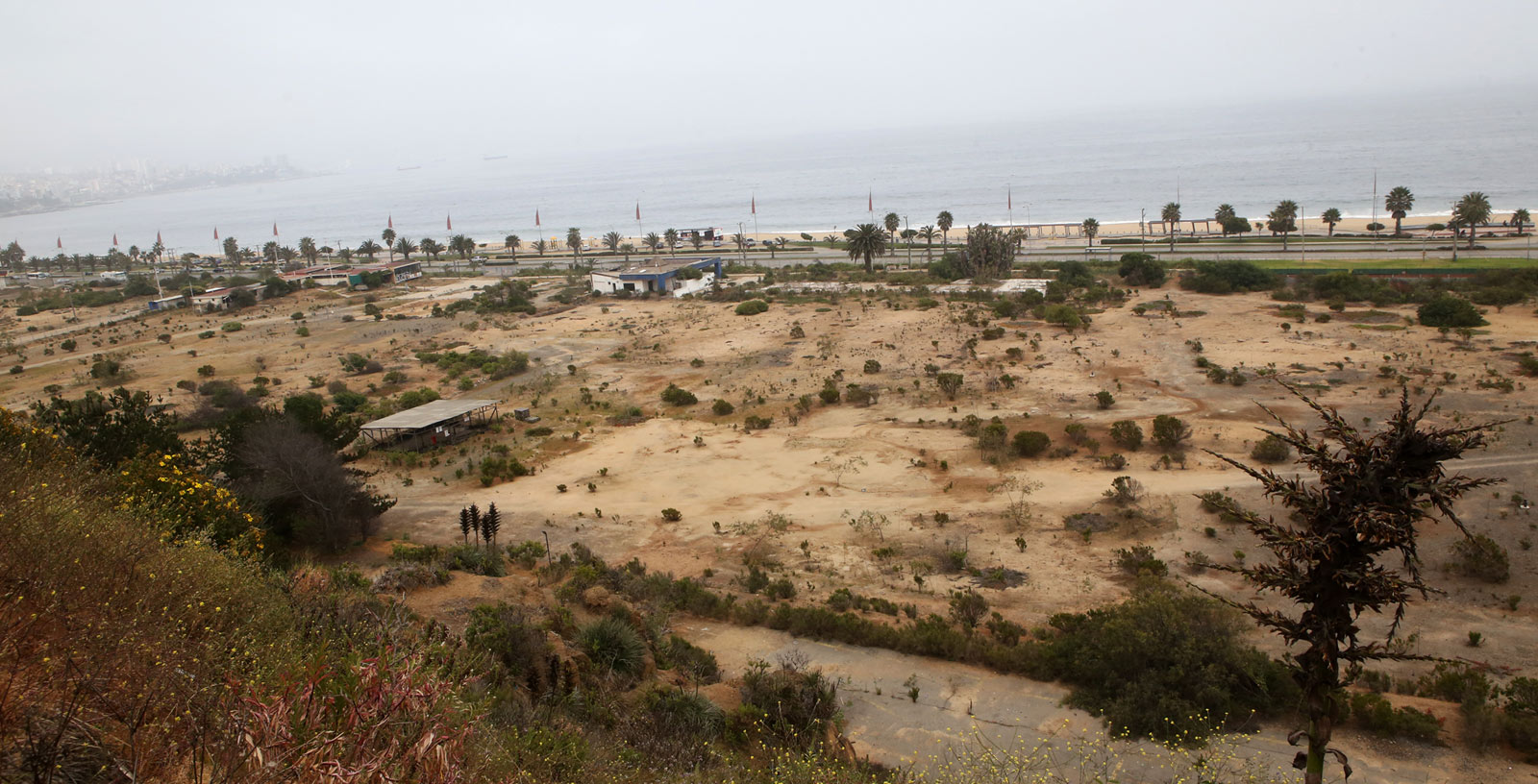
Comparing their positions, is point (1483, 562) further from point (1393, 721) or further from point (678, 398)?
point (678, 398)

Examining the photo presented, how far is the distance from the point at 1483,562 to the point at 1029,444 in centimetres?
1083

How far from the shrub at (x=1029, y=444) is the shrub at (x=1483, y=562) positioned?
10109 mm

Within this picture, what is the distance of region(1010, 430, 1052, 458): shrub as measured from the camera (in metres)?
25.6

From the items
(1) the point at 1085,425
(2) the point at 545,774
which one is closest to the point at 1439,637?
(1) the point at 1085,425

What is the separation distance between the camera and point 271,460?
20641 millimetres

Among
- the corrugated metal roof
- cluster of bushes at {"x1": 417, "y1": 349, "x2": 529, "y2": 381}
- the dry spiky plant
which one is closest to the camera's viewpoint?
the dry spiky plant

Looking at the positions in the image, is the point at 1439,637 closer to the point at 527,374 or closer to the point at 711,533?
the point at 711,533

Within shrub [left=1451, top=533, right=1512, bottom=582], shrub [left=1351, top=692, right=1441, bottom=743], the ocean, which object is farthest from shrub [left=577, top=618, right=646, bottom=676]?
the ocean

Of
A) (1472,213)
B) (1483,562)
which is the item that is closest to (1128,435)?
(1483,562)

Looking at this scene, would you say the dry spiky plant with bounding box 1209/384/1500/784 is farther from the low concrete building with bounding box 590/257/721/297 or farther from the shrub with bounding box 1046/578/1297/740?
the low concrete building with bounding box 590/257/721/297

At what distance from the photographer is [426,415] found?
31.2 metres

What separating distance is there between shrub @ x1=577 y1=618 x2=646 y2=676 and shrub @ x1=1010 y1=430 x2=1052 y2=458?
15.2 m

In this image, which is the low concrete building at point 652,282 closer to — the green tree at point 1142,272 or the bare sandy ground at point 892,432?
the bare sandy ground at point 892,432

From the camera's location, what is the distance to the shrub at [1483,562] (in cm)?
1681
